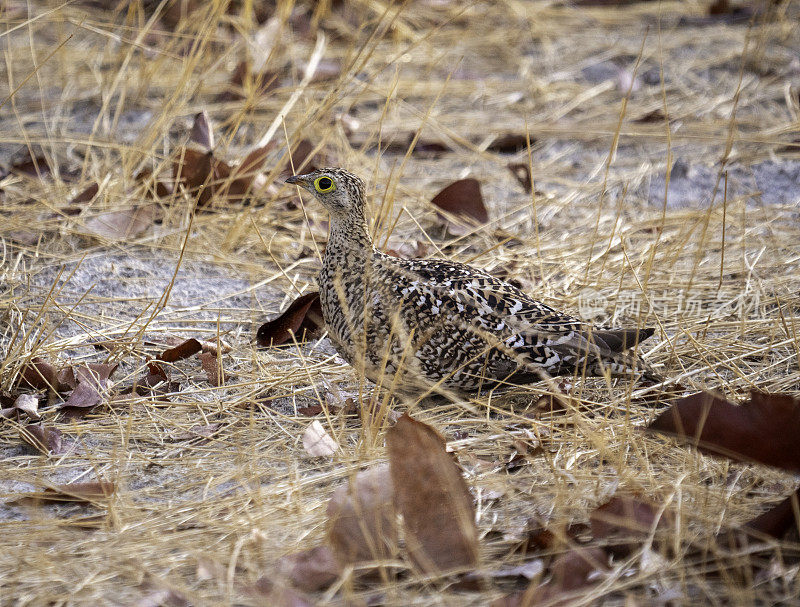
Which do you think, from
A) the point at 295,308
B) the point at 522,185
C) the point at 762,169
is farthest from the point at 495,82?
the point at 295,308

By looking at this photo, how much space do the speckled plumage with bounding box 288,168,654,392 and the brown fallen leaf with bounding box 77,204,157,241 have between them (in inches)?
A: 59.0

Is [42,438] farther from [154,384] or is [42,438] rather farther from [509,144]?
[509,144]

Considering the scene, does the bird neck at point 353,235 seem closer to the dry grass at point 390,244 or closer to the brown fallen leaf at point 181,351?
the dry grass at point 390,244

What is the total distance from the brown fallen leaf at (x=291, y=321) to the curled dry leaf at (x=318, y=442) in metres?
0.75

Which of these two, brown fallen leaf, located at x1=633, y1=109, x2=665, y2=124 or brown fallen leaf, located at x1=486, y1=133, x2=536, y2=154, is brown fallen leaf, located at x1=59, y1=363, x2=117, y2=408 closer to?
brown fallen leaf, located at x1=486, y1=133, x2=536, y2=154

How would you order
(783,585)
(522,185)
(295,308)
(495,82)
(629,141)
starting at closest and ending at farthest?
(783,585)
(295,308)
(522,185)
(629,141)
(495,82)

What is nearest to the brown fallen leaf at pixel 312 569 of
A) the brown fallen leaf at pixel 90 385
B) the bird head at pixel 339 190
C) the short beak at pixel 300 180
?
the brown fallen leaf at pixel 90 385

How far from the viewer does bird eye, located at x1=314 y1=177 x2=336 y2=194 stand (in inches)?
133

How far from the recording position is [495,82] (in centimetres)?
645

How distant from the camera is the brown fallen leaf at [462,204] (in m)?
4.48

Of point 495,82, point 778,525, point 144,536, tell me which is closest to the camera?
point 778,525

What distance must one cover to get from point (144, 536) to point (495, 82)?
4825mm

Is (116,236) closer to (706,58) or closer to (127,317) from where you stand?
(127,317)

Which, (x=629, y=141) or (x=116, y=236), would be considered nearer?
(x=116, y=236)
